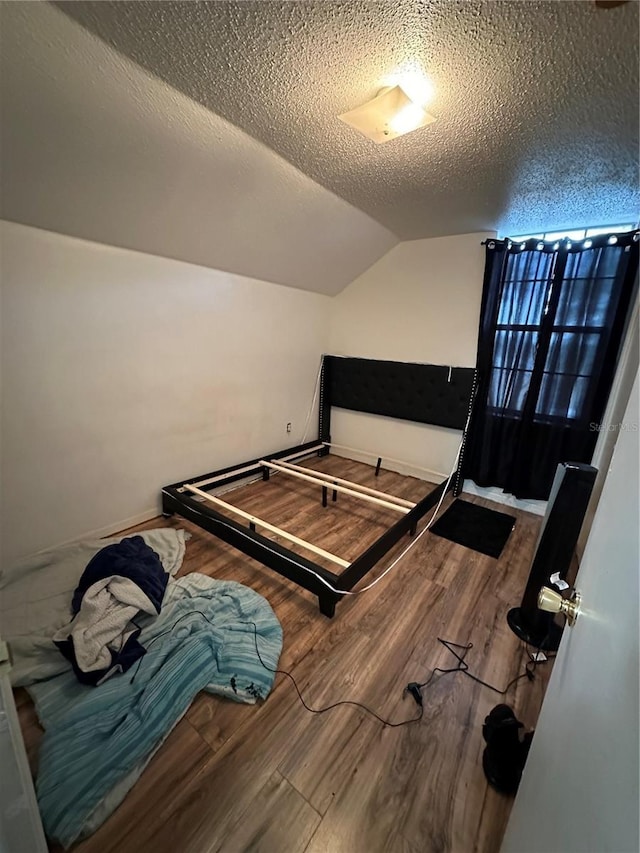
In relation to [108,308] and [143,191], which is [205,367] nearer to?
[108,308]

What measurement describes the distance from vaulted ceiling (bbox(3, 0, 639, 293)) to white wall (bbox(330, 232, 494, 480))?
2.16ft

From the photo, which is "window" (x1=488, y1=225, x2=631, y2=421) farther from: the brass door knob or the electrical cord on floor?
the brass door knob

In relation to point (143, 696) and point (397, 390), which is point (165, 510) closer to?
point (143, 696)

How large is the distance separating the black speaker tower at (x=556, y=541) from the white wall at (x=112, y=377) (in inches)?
98.0

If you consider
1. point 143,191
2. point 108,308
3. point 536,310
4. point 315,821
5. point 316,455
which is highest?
point 143,191

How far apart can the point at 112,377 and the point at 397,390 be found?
2.57 meters

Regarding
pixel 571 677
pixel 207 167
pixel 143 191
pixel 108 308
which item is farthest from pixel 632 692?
pixel 108 308

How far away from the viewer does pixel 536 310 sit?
2711 mm

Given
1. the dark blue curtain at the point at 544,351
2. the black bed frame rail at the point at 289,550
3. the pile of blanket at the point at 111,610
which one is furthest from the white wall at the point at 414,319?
the pile of blanket at the point at 111,610

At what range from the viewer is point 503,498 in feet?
10.3

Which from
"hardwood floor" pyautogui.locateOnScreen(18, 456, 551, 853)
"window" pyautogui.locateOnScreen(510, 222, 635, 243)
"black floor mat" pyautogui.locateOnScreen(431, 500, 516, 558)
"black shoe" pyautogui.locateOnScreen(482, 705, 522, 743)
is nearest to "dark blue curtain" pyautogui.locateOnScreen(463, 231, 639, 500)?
"window" pyautogui.locateOnScreen(510, 222, 635, 243)

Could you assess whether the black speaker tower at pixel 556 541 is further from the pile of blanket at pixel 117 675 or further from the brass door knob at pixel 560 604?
the pile of blanket at pixel 117 675

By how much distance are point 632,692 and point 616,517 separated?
1.08ft

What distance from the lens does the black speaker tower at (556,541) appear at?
153cm
